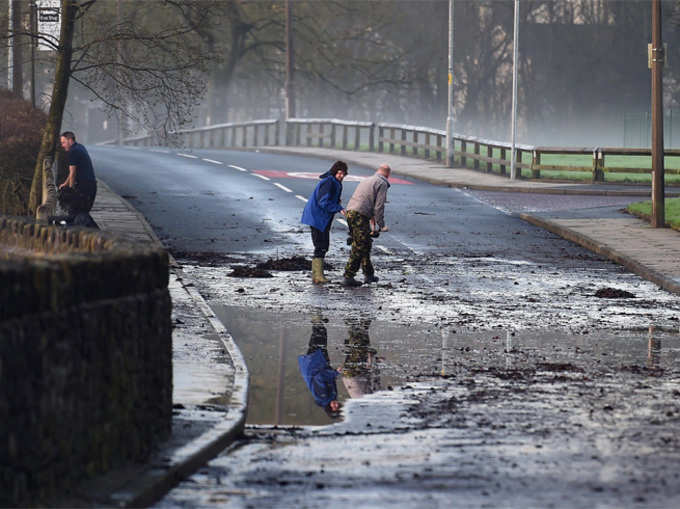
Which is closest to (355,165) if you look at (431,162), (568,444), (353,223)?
(431,162)

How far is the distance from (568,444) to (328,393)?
8.92ft

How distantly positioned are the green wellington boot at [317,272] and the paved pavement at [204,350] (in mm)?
1761

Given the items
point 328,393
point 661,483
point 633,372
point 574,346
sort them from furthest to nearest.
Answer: point 574,346
point 633,372
point 328,393
point 661,483

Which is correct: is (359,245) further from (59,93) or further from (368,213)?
(59,93)

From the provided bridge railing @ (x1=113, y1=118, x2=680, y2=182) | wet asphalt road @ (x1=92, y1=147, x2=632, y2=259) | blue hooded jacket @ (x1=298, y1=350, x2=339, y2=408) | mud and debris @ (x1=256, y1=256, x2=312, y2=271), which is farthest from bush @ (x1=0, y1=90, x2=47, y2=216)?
blue hooded jacket @ (x1=298, y1=350, x2=339, y2=408)

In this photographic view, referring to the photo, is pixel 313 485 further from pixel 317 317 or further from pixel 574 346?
pixel 317 317

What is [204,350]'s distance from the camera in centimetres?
1275

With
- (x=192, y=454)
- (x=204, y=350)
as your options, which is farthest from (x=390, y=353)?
(x=192, y=454)

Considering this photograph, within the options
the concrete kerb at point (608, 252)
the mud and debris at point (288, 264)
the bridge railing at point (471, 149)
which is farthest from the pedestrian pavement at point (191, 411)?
the bridge railing at point (471, 149)

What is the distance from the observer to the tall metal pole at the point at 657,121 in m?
25.7

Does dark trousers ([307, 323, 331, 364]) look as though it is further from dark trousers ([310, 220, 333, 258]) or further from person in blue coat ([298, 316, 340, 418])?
dark trousers ([310, 220, 333, 258])

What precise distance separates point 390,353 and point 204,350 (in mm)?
1855

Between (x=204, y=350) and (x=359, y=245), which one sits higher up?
(x=359, y=245)

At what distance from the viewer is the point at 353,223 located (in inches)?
760
